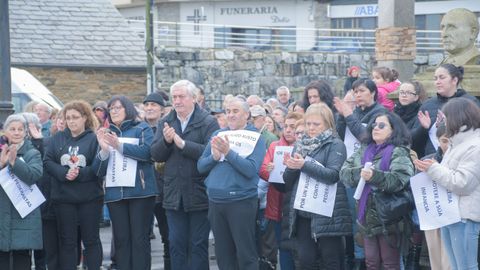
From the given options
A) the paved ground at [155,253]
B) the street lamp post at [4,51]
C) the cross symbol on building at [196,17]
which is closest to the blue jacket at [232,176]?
the paved ground at [155,253]

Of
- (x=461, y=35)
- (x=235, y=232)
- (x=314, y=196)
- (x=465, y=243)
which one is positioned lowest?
(x=235, y=232)

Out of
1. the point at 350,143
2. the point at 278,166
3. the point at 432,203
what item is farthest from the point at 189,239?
the point at 432,203

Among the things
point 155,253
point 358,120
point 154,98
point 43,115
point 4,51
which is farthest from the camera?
point 43,115

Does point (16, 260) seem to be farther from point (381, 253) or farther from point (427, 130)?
point (427, 130)

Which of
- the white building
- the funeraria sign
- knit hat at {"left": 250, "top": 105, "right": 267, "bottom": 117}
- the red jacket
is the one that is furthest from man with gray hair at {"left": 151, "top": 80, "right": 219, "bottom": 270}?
the funeraria sign

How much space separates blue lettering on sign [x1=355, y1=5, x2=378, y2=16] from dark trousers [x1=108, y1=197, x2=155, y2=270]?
37730 millimetres

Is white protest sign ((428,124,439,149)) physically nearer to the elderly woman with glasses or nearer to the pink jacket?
the pink jacket

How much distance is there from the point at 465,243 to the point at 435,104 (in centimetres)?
184

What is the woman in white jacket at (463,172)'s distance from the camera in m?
8.67

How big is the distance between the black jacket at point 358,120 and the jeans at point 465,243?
1.64 m

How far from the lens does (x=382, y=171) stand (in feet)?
30.6

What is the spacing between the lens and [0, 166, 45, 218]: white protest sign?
10750mm

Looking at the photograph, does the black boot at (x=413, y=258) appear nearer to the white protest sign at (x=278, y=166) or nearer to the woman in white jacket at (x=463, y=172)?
the woman in white jacket at (x=463, y=172)

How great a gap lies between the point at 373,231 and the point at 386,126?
0.96 meters
